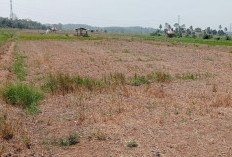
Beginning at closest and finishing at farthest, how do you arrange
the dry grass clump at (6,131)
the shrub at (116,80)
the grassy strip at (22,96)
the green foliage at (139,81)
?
the dry grass clump at (6,131)
the grassy strip at (22,96)
the shrub at (116,80)
the green foliage at (139,81)

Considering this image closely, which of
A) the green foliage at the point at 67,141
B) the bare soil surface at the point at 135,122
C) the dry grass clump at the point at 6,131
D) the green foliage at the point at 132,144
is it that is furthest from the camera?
the dry grass clump at the point at 6,131

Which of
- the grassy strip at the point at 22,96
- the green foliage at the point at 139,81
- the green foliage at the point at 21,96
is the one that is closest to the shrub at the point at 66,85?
the grassy strip at the point at 22,96

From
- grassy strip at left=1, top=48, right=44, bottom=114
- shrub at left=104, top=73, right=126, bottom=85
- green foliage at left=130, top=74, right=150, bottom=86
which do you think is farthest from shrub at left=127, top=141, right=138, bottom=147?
green foliage at left=130, top=74, right=150, bottom=86

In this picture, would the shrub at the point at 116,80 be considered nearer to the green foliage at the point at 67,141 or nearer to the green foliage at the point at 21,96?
the green foliage at the point at 21,96

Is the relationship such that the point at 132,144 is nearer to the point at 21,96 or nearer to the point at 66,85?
the point at 21,96

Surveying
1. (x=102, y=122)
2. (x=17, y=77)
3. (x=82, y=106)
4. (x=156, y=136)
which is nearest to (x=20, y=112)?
(x=82, y=106)

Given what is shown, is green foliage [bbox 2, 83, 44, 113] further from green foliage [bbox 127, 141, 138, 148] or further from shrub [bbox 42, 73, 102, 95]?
green foliage [bbox 127, 141, 138, 148]

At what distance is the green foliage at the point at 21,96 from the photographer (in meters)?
9.06

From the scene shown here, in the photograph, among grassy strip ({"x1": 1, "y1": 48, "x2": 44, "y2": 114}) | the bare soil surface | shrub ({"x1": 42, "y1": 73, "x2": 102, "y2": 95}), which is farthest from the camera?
shrub ({"x1": 42, "y1": 73, "x2": 102, "y2": 95})

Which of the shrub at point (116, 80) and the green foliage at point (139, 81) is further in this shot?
the green foliage at point (139, 81)

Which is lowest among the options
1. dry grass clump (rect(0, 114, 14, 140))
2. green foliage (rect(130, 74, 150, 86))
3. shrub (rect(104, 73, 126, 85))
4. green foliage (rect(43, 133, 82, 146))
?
green foliage (rect(43, 133, 82, 146))

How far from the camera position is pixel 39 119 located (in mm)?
7848

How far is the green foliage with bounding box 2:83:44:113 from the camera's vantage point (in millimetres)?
9062

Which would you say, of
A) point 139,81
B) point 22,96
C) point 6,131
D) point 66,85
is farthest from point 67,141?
point 139,81
